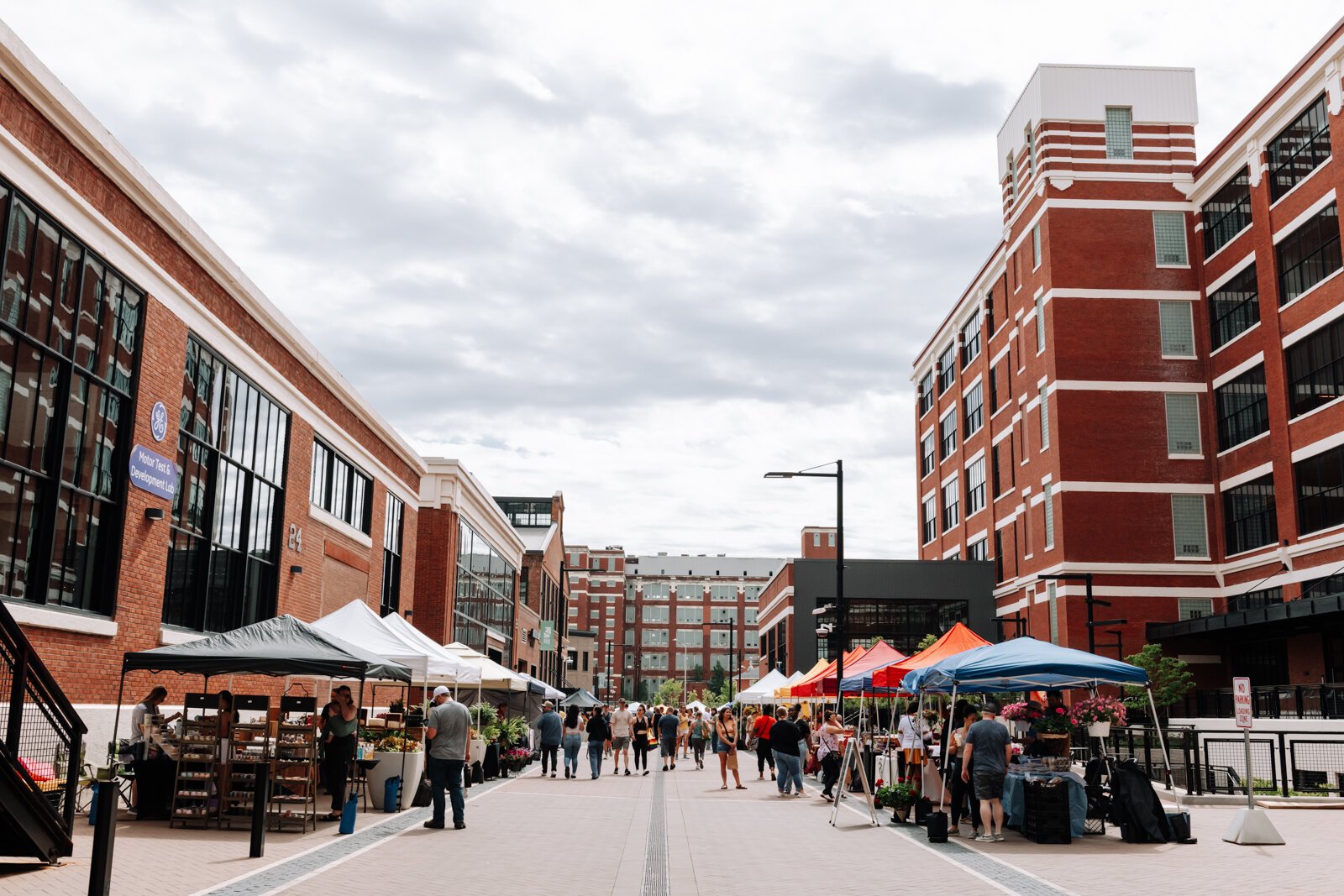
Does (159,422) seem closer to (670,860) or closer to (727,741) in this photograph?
(670,860)

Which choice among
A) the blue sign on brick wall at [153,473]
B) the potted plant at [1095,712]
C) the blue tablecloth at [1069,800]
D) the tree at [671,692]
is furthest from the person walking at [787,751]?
the tree at [671,692]

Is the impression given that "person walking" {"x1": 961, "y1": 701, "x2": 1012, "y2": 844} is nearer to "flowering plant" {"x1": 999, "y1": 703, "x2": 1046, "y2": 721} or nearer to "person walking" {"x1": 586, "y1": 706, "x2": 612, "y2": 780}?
"flowering plant" {"x1": 999, "y1": 703, "x2": 1046, "y2": 721}

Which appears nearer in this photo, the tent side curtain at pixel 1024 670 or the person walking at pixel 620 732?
the tent side curtain at pixel 1024 670

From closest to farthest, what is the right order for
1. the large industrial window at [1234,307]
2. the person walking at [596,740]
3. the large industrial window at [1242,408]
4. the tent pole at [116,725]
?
the tent pole at [116,725], the person walking at [596,740], the large industrial window at [1242,408], the large industrial window at [1234,307]

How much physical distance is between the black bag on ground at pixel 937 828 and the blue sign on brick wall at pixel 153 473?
13.1m

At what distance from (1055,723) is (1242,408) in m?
27.2

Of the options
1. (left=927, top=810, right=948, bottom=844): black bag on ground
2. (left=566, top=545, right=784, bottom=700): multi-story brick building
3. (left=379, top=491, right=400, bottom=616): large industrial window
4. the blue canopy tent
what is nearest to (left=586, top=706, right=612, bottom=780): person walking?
(left=379, top=491, right=400, bottom=616): large industrial window

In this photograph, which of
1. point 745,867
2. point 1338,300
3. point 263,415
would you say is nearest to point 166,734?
point 745,867

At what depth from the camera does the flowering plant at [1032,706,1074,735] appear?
18641 mm

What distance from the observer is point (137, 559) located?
1958 centimetres

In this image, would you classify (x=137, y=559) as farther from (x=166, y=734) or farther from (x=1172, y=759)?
(x=1172, y=759)

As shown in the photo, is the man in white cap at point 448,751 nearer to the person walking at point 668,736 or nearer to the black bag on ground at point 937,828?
the black bag on ground at point 937,828

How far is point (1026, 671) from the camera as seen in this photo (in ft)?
54.2

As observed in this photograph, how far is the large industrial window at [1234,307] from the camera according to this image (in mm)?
40719
